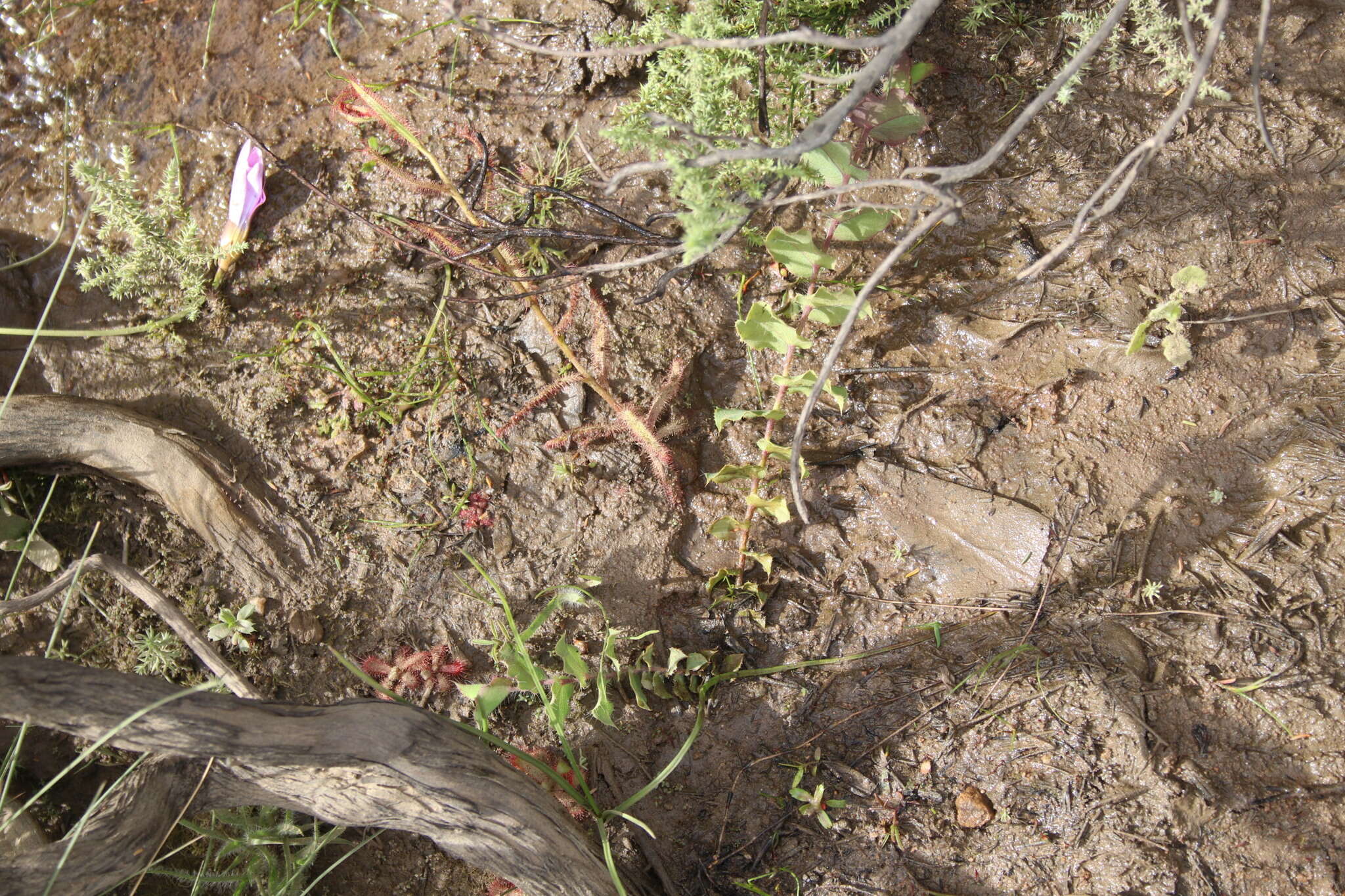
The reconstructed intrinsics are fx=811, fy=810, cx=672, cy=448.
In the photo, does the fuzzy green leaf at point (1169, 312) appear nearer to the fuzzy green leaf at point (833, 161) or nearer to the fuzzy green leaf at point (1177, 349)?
the fuzzy green leaf at point (1177, 349)

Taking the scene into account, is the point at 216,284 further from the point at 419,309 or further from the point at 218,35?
the point at 218,35

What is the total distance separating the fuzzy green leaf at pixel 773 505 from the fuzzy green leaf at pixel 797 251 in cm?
73

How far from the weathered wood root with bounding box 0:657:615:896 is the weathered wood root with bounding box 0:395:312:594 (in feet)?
3.00

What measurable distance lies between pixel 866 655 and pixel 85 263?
3.20 metres

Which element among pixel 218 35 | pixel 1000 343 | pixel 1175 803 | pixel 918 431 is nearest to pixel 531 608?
pixel 918 431

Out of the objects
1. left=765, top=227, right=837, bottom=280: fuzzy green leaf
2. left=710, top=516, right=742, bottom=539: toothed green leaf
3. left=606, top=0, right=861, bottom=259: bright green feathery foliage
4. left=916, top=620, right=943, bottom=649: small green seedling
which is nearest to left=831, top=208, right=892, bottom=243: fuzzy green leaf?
left=765, top=227, right=837, bottom=280: fuzzy green leaf

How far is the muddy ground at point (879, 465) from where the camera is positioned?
8.58 ft

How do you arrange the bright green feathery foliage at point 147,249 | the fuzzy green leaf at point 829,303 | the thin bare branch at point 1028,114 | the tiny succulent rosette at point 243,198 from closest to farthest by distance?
the thin bare branch at point 1028,114 → the fuzzy green leaf at point 829,303 → the bright green feathery foliage at point 147,249 → the tiny succulent rosette at point 243,198

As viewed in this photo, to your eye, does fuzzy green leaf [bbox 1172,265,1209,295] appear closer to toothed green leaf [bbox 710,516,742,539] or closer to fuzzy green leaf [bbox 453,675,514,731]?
toothed green leaf [bbox 710,516,742,539]

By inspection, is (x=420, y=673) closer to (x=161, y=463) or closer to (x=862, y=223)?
(x=161, y=463)

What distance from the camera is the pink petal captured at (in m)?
3.16

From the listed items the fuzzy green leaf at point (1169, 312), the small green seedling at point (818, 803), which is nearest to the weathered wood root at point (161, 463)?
the small green seedling at point (818, 803)

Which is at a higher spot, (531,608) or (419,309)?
(419,309)

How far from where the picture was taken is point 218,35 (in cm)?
334
